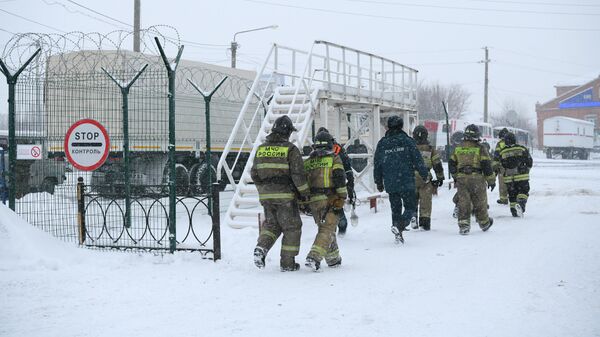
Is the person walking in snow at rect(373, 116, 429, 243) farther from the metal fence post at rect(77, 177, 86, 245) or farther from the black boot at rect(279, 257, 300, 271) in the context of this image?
the metal fence post at rect(77, 177, 86, 245)

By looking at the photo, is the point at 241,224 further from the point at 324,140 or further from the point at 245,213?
the point at 324,140

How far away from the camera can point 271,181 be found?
692cm

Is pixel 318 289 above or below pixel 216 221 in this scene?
below

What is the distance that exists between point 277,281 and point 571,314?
2.95 m

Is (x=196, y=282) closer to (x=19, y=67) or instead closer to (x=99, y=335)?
(x=99, y=335)

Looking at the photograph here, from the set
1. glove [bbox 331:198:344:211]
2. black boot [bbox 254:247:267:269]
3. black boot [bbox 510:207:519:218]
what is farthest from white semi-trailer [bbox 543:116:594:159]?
black boot [bbox 254:247:267:269]

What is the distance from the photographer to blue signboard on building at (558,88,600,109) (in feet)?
205

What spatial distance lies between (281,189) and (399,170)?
2.65m

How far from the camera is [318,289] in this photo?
6.07 m

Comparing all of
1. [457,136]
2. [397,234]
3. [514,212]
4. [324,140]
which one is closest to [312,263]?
[324,140]

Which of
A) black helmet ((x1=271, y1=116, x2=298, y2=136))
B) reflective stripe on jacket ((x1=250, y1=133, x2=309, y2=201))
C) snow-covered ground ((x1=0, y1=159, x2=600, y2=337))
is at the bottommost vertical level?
snow-covered ground ((x1=0, y1=159, x2=600, y2=337))

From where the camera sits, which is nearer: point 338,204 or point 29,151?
point 338,204

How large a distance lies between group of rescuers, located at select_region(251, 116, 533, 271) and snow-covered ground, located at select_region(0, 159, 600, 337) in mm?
401

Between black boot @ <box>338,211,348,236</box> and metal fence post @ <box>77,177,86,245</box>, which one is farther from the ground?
metal fence post @ <box>77,177,86,245</box>
